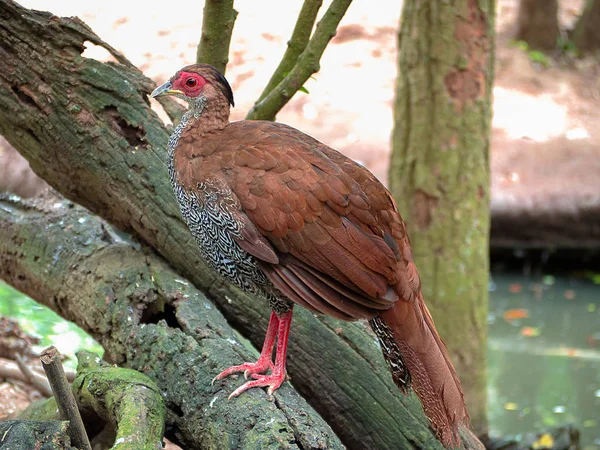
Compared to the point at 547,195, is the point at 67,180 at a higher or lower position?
lower

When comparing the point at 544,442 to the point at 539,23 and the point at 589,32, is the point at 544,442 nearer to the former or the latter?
the point at 539,23

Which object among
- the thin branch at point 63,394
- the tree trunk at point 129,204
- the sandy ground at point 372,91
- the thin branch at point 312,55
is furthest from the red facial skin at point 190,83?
the sandy ground at point 372,91

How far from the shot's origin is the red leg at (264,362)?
9.78 ft

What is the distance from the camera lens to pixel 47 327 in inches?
246

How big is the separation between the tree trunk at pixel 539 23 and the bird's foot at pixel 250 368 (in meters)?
10.2

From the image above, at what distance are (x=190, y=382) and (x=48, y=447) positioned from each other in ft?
2.23

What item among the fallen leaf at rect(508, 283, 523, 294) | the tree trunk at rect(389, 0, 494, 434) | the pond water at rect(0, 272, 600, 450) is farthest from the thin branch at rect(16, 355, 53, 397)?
Result: the fallen leaf at rect(508, 283, 523, 294)

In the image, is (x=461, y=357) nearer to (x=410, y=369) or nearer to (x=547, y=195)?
(x=410, y=369)

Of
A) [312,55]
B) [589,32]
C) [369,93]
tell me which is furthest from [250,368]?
[589,32]

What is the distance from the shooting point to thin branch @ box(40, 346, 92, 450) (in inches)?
92.6

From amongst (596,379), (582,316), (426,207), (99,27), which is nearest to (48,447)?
(426,207)

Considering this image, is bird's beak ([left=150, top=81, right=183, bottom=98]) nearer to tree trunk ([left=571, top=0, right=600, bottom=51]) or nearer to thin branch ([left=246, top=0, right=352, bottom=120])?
thin branch ([left=246, top=0, right=352, bottom=120])

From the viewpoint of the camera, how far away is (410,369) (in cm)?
297

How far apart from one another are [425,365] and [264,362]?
2.05 feet
